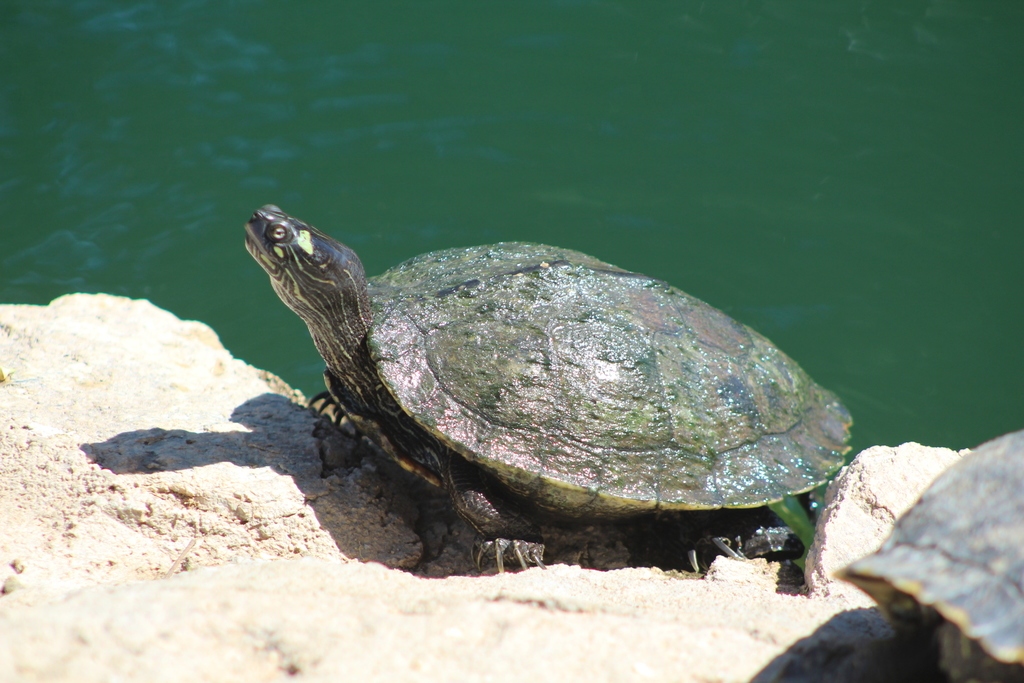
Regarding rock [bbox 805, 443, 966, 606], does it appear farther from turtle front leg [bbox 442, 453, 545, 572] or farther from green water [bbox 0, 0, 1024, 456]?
green water [bbox 0, 0, 1024, 456]

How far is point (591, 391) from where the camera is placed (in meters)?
3.26

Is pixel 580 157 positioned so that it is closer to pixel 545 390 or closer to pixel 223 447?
pixel 545 390

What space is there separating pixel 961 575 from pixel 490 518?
1996 millimetres

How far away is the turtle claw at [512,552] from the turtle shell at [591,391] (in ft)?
0.73

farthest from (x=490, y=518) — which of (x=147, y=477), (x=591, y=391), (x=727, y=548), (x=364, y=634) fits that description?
(x=147, y=477)

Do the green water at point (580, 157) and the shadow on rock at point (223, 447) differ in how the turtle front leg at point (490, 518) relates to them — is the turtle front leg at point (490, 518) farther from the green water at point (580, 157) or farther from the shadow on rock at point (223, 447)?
the green water at point (580, 157)

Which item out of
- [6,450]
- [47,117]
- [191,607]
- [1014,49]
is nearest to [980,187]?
[1014,49]

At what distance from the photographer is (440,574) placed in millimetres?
3316

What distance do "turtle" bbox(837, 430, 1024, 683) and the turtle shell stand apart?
4.53ft

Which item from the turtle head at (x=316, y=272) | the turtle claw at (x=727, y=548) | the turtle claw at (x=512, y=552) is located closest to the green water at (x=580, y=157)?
the turtle head at (x=316, y=272)

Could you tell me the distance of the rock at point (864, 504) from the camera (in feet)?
9.07

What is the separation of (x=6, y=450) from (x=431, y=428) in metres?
2.07

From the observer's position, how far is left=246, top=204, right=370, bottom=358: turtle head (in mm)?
3535

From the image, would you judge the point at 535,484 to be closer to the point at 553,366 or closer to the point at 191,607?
the point at 553,366
